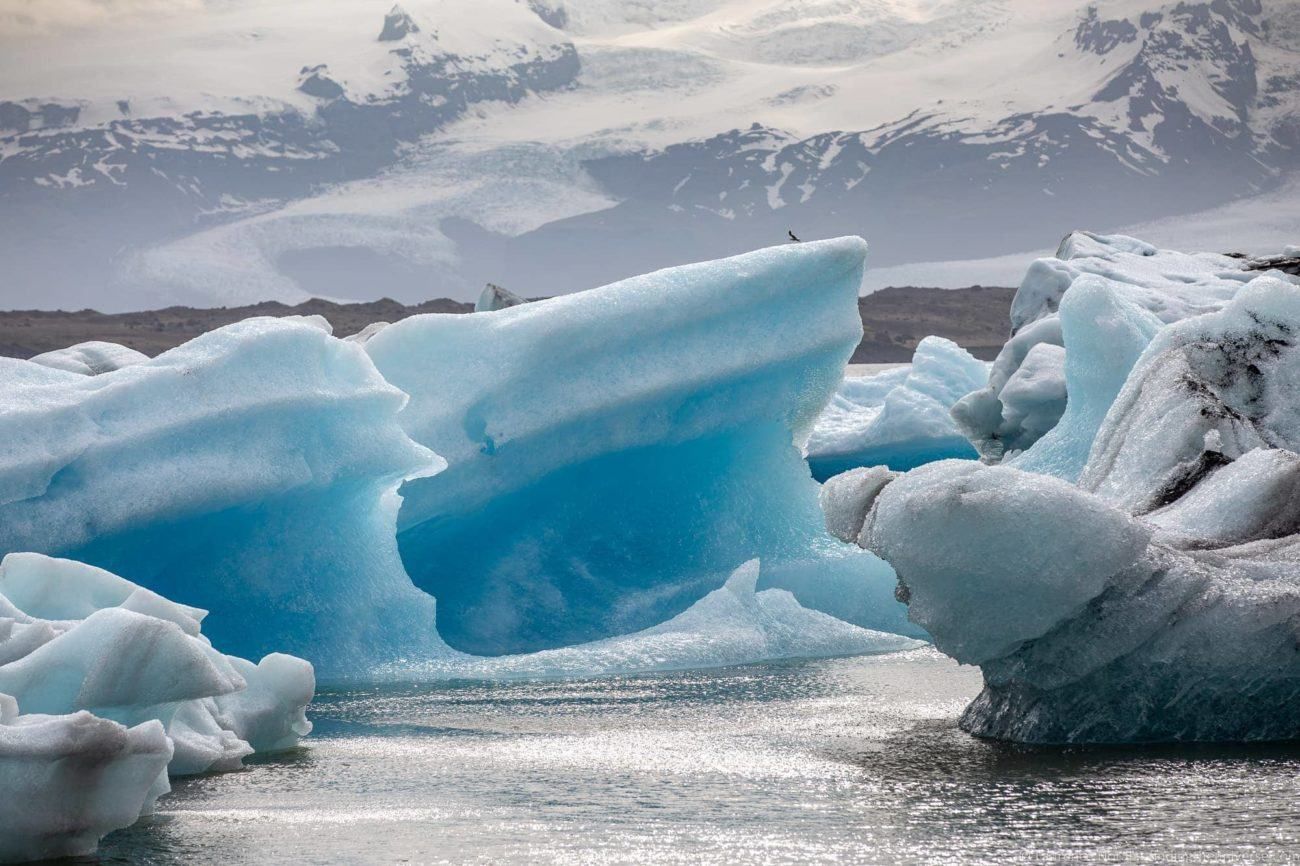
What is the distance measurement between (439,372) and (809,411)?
2384 mm

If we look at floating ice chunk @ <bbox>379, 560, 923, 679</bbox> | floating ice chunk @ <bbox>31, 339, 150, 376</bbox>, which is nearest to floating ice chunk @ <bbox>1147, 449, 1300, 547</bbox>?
floating ice chunk @ <bbox>379, 560, 923, 679</bbox>

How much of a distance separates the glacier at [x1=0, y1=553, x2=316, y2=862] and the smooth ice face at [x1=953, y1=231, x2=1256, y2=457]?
23.0 ft

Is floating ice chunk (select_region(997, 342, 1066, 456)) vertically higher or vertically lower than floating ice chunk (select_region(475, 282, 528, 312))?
higher

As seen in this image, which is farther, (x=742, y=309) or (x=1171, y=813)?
(x=742, y=309)

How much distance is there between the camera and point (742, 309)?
9938 mm

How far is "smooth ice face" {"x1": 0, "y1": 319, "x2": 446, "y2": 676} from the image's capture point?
7.91 meters

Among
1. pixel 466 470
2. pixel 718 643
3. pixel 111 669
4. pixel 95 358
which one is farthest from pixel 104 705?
pixel 95 358

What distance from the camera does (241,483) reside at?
8.14 m

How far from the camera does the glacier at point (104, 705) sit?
4.14 meters

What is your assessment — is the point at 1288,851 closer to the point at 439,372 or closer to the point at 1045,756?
the point at 1045,756

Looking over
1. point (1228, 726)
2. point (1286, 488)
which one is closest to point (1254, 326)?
point (1286, 488)

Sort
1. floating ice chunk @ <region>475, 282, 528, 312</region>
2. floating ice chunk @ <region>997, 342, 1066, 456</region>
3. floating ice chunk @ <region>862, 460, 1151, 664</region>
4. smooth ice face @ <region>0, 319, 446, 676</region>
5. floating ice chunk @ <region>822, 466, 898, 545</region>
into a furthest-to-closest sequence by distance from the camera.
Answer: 1. floating ice chunk @ <region>475, 282, 528, 312</region>
2. floating ice chunk @ <region>997, 342, 1066, 456</region>
3. smooth ice face @ <region>0, 319, 446, 676</region>
4. floating ice chunk @ <region>822, 466, 898, 545</region>
5. floating ice chunk @ <region>862, 460, 1151, 664</region>

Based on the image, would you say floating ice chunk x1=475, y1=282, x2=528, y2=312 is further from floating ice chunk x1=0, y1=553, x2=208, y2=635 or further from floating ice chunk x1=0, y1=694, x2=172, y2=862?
floating ice chunk x1=0, y1=694, x2=172, y2=862

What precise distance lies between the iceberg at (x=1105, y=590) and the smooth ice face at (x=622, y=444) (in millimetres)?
3500
